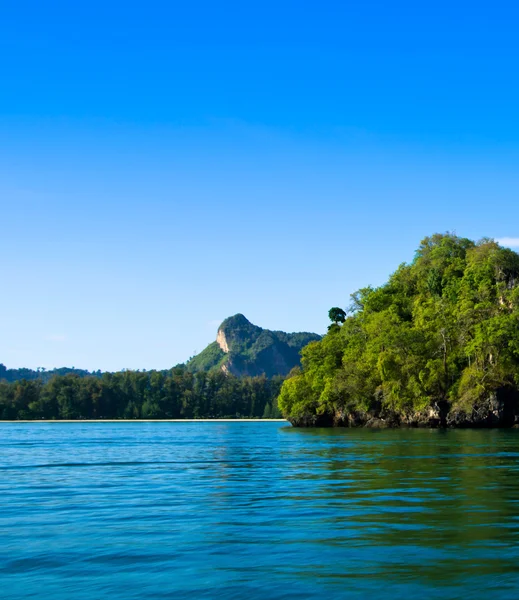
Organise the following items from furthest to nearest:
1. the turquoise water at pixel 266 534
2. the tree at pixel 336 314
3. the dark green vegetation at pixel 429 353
Answer: the tree at pixel 336 314 < the dark green vegetation at pixel 429 353 < the turquoise water at pixel 266 534

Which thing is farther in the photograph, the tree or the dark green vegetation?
the tree

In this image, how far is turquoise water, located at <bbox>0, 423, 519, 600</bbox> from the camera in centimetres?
1305

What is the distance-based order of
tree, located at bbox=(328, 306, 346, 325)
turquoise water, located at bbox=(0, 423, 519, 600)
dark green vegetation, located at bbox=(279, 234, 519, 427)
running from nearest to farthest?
turquoise water, located at bbox=(0, 423, 519, 600), dark green vegetation, located at bbox=(279, 234, 519, 427), tree, located at bbox=(328, 306, 346, 325)

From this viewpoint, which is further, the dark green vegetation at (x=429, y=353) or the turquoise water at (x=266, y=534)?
the dark green vegetation at (x=429, y=353)

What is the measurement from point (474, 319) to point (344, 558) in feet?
298

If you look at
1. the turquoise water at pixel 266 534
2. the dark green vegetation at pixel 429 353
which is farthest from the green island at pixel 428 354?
the turquoise water at pixel 266 534

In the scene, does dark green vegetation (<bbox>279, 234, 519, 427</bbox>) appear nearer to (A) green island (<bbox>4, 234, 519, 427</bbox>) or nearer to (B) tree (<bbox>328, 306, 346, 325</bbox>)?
(A) green island (<bbox>4, 234, 519, 427</bbox>)

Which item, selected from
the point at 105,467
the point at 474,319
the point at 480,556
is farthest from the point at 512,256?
the point at 480,556

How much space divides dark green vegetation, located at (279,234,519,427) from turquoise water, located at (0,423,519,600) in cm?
6383

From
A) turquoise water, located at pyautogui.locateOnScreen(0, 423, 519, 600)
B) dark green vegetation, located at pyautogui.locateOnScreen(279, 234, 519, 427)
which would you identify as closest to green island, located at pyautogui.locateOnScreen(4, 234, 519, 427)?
dark green vegetation, located at pyautogui.locateOnScreen(279, 234, 519, 427)

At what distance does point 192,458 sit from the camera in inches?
1829

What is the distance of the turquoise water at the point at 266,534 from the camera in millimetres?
13047

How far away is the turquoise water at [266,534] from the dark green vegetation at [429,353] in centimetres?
6383

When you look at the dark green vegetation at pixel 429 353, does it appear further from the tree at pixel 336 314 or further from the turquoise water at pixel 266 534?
the turquoise water at pixel 266 534
